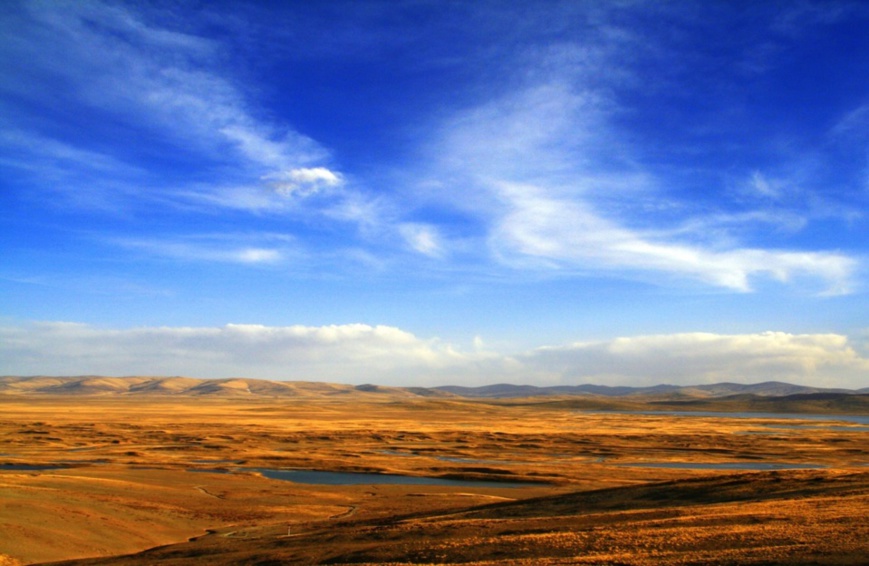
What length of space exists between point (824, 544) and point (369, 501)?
27.5m

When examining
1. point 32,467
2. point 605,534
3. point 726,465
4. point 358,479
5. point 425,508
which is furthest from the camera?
point 726,465

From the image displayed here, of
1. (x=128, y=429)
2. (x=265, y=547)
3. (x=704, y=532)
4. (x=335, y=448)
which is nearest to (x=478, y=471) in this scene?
(x=335, y=448)

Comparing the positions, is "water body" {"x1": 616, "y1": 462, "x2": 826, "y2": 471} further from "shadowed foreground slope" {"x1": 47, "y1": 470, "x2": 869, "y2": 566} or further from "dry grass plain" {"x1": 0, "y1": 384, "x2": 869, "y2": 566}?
"shadowed foreground slope" {"x1": 47, "y1": 470, "x2": 869, "y2": 566}

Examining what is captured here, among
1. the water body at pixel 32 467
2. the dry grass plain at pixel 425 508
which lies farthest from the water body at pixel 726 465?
the water body at pixel 32 467

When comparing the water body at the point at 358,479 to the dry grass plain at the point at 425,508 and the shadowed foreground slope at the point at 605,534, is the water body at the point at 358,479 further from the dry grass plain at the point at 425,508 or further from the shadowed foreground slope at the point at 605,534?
the shadowed foreground slope at the point at 605,534

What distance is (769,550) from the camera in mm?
16812

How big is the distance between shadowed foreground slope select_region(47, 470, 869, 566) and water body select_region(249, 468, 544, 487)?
51.0 ft

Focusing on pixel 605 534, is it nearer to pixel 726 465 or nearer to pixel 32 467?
pixel 726 465

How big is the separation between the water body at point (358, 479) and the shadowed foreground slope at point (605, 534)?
1554cm

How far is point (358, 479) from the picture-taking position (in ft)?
166

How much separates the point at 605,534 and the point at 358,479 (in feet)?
110

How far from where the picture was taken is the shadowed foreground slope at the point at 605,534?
17.3 m

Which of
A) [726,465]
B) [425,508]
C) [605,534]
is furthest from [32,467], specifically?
[726,465]

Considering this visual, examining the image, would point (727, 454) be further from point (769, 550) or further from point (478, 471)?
point (769, 550)
